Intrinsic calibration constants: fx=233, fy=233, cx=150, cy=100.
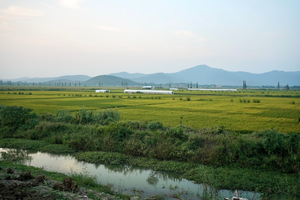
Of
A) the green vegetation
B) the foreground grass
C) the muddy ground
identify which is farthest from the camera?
the green vegetation

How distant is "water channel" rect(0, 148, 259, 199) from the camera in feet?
29.0

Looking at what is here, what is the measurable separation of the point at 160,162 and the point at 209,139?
3.22m

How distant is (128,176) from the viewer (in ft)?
35.0

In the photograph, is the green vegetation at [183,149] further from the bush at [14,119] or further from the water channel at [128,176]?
the water channel at [128,176]

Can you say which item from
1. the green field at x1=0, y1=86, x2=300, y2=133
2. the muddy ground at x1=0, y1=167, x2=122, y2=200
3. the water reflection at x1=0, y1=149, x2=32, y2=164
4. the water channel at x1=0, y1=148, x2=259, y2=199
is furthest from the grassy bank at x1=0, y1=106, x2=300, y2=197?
the green field at x1=0, y1=86, x2=300, y2=133

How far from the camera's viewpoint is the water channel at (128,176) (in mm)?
8828

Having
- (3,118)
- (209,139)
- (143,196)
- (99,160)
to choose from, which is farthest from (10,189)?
(3,118)

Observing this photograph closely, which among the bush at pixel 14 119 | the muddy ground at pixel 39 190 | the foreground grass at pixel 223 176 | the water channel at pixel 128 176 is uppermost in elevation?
the bush at pixel 14 119

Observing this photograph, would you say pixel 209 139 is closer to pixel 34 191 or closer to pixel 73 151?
pixel 73 151

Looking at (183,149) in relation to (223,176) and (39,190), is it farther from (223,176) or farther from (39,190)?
(39,190)

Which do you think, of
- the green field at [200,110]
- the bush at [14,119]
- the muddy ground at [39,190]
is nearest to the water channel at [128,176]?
the muddy ground at [39,190]

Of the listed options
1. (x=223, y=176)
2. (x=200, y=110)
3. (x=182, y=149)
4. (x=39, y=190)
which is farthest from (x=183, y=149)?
(x=200, y=110)

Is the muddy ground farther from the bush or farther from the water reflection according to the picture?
the bush

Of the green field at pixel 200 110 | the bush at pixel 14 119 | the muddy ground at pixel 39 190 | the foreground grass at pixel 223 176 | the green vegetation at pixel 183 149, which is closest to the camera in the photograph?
the muddy ground at pixel 39 190
